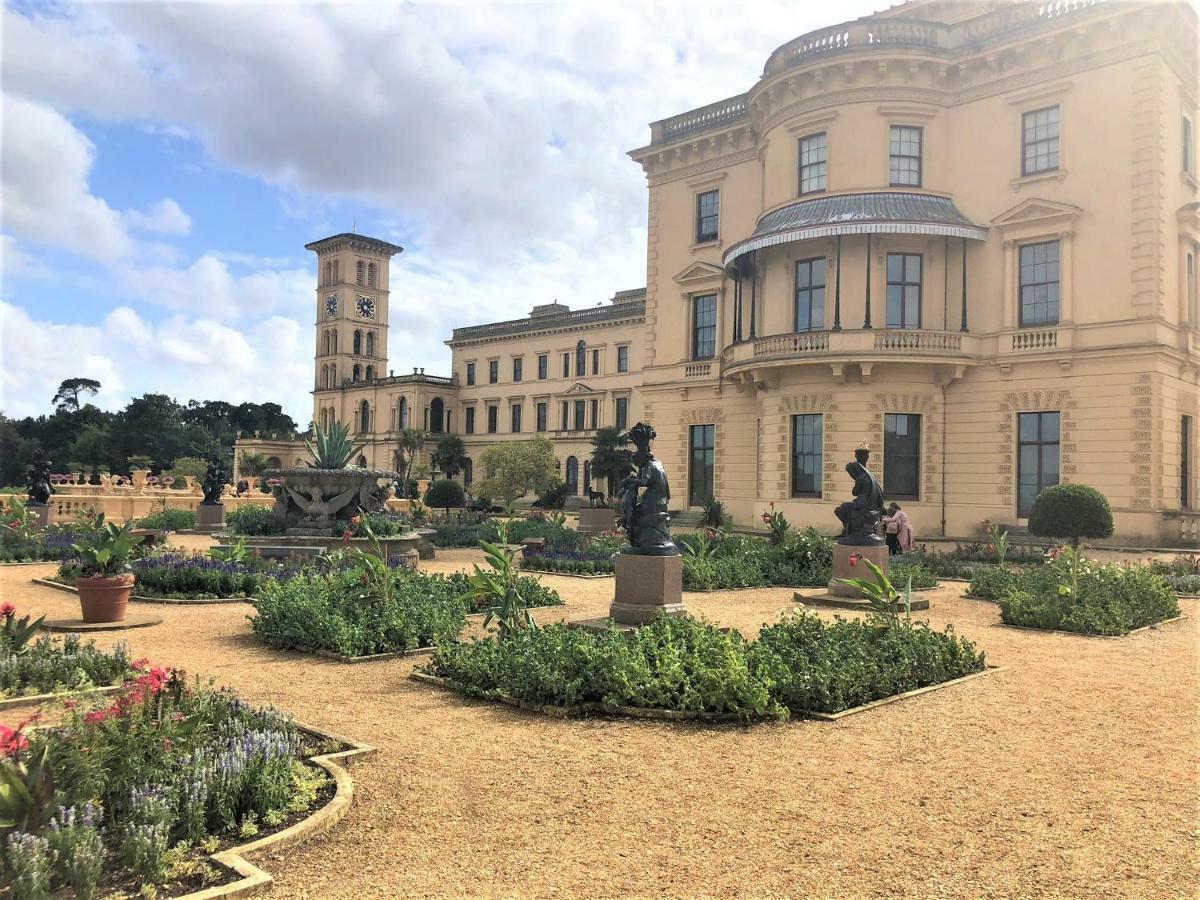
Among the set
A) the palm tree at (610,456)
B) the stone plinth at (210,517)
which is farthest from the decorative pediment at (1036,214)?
the stone plinth at (210,517)

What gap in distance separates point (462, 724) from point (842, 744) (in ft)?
9.36

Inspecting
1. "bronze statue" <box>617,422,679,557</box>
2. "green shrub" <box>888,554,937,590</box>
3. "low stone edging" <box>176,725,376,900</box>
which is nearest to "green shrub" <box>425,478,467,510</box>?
"green shrub" <box>888,554,937,590</box>

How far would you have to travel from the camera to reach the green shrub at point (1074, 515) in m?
20.3

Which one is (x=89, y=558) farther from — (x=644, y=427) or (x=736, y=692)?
(x=736, y=692)

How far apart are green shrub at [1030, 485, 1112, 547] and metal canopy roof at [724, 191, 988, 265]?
8853 mm

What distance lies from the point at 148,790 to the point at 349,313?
281 ft

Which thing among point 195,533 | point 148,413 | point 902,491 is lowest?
point 195,533

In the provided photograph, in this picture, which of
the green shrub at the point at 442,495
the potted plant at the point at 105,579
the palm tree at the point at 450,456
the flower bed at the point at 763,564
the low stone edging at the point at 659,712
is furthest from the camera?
the palm tree at the point at 450,456

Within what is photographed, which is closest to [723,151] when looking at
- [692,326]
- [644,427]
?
[692,326]

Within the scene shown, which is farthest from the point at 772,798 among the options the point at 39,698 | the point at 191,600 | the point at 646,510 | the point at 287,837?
the point at 191,600

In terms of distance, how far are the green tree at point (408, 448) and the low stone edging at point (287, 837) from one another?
211ft

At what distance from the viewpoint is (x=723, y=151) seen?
32.9 m

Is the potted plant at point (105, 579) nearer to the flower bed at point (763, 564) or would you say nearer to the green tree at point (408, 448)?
the flower bed at point (763, 564)

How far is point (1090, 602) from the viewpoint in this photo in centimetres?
1246
